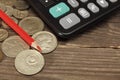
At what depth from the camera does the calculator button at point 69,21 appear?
44 cm

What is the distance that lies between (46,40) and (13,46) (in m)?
0.05

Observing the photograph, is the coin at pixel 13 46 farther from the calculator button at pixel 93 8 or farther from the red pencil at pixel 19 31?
the calculator button at pixel 93 8

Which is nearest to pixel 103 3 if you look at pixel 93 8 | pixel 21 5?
pixel 93 8

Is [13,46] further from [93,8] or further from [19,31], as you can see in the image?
[93,8]

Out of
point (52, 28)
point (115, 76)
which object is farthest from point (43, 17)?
point (115, 76)

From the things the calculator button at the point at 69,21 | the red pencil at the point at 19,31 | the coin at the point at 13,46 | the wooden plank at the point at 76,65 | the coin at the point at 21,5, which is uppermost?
the calculator button at the point at 69,21

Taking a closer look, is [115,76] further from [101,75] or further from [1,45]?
[1,45]

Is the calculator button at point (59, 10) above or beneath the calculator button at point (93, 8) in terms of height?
beneath

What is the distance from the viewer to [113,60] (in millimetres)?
443

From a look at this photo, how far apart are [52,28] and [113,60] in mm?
99

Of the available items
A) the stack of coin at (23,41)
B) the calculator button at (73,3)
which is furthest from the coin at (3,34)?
the calculator button at (73,3)

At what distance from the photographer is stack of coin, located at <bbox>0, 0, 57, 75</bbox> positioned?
0.43 metres

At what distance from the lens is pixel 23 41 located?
1.47ft

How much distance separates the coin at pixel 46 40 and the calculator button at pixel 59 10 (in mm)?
30
